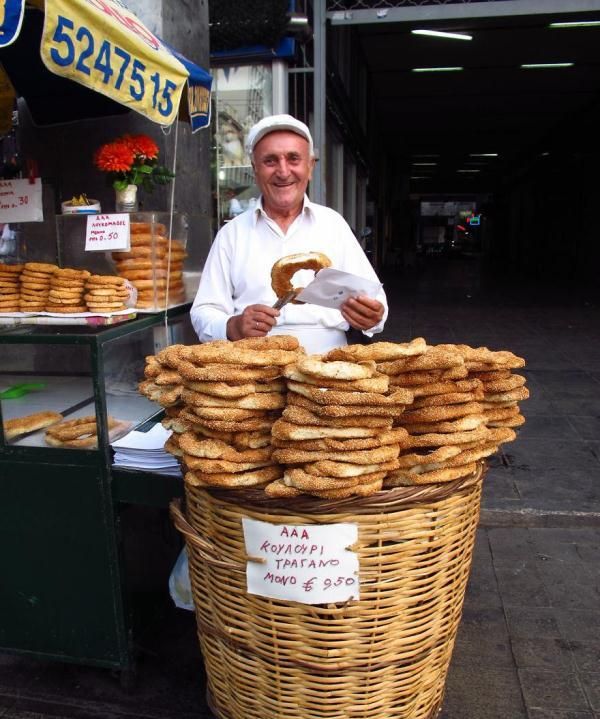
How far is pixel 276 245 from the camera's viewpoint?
2.74m

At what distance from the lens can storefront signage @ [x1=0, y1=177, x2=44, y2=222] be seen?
314 cm

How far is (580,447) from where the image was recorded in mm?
4980

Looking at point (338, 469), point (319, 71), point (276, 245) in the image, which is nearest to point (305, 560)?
point (338, 469)

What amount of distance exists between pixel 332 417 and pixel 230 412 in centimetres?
28

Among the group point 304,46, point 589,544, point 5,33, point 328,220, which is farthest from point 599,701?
point 304,46

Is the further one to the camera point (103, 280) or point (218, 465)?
point (103, 280)

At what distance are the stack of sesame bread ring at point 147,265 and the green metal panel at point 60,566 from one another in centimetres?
88

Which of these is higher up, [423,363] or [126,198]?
[126,198]

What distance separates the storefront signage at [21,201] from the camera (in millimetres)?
3145

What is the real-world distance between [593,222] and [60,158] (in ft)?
69.9

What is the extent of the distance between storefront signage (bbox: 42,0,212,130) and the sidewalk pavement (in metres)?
2.29

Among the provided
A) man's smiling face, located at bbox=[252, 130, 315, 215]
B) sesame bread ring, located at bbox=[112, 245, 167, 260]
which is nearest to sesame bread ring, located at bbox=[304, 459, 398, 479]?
man's smiling face, located at bbox=[252, 130, 315, 215]

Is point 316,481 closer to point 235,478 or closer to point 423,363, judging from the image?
point 235,478

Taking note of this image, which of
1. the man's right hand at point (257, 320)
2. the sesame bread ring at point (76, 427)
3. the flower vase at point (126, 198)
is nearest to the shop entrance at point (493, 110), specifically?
the flower vase at point (126, 198)
